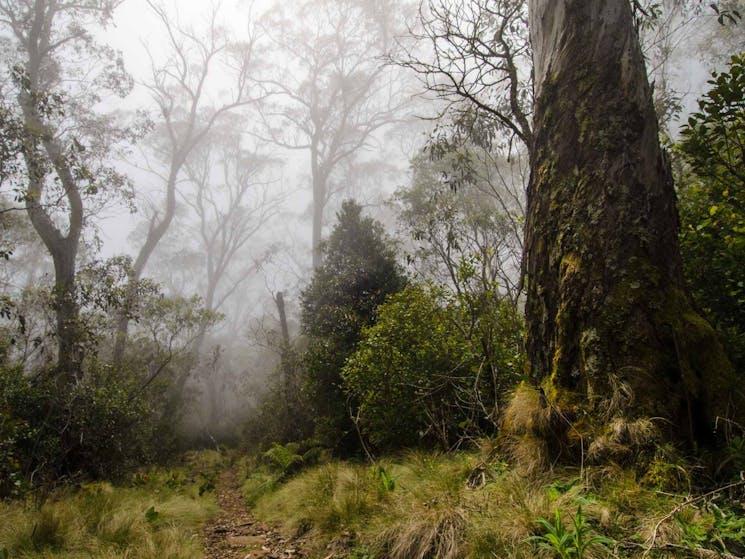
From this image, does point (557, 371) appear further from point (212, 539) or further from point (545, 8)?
point (212, 539)

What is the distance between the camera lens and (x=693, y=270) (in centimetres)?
407

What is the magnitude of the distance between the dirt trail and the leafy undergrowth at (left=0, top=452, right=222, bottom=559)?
0.19 m

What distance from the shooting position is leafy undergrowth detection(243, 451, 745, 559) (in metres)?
1.96

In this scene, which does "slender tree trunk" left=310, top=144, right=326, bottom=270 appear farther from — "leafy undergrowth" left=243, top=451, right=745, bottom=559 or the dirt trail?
"leafy undergrowth" left=243, top=451, right=745, bottom=559

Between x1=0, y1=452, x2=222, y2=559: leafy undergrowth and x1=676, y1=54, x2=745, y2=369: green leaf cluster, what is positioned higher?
x1=676, y1=54, x2=745, y2=369: green leaf cluster

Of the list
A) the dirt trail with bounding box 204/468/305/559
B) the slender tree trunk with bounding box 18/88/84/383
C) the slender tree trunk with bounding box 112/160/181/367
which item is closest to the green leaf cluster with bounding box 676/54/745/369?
the dirt trail with bounding box 204/468/305/559

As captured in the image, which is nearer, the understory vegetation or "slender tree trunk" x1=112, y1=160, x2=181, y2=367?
the understory vegetation

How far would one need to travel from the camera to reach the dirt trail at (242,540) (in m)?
3.96

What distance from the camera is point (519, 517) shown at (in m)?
2.37

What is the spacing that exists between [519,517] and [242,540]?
3.57 m

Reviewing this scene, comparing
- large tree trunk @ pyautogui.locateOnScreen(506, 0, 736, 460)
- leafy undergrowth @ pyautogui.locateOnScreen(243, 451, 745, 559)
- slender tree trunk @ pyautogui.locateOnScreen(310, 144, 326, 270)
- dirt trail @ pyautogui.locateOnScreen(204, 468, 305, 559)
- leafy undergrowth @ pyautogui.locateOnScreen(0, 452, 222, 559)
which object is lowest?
dirt trail @ pyautogui.locateOnScreen(204, 468, 305, 559)

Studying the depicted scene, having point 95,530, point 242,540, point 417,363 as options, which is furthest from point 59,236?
point 417,363

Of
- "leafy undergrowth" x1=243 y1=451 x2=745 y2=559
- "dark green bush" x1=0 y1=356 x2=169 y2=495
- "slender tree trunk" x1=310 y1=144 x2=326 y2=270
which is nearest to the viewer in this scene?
"leafy undergrowth" x1=243 y1=451 x2=745 y2=559

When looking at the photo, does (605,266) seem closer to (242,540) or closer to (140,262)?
(242,540)
